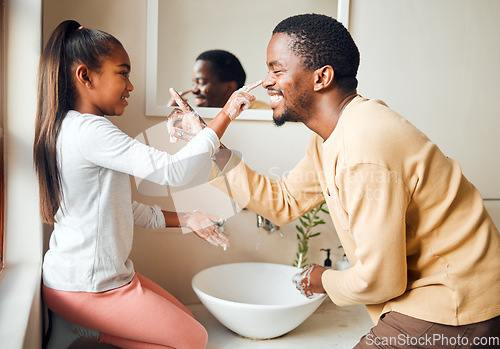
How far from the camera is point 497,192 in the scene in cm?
207

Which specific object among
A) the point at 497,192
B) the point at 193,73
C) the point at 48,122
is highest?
the point at 193,73

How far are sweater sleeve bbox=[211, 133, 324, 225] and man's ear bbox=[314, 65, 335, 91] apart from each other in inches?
13.1

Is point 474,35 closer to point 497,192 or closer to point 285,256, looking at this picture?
point 497,192

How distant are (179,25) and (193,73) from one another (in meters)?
0.17

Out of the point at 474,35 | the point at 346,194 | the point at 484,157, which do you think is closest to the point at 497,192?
the point at 484,157

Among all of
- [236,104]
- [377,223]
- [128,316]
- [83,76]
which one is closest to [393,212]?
[377,223]

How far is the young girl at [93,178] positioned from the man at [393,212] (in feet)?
1.02

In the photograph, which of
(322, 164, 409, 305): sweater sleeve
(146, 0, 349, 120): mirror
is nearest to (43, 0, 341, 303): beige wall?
(146, 0, 349, 120): mirror

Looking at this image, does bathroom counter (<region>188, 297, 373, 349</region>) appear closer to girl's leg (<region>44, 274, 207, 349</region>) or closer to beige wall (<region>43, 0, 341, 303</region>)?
beige wall (<region>43, 0, 341, 303</region>)

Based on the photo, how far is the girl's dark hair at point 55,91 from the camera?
3.75ft

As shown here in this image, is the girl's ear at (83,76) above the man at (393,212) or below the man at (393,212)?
above

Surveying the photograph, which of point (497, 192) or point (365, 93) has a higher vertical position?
point (365, 93)

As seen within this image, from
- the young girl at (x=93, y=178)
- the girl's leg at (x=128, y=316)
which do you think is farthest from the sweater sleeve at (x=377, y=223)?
the girl's leg at (x=128, y=316)

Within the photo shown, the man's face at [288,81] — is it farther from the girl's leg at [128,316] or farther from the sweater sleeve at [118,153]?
the girl's leg at [128,316]
